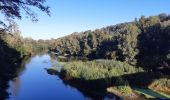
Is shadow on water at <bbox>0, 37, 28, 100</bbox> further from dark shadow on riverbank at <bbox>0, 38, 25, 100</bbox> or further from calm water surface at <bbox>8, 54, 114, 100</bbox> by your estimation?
calm water surface at <bbox>8, 54, 114, 100</bbox>

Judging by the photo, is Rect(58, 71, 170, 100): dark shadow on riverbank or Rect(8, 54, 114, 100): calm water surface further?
Rect(58, 71, 170, 100): dark shadow on riverbank

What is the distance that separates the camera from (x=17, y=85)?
50.6 metres

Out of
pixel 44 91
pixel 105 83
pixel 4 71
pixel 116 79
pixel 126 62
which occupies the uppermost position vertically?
pixel 4 71

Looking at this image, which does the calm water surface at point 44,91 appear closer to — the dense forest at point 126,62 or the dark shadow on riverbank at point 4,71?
the dark shadow on riverbank at point 4,71

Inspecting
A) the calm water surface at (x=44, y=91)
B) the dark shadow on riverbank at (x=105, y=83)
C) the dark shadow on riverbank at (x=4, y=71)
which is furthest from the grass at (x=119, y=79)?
the dark shadow on riverbank at (x=4, y=71)

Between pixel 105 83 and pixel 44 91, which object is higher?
pixel 105 83

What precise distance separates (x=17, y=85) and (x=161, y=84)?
69.7 ft

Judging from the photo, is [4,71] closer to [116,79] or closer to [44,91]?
[44,91]

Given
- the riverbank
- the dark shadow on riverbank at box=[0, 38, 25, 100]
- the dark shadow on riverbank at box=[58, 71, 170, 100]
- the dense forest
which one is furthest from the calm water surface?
the dense forest

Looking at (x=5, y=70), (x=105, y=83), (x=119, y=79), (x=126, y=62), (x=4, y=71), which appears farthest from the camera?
(x=126, y=62)

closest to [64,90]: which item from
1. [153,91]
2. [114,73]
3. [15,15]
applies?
[114,73]

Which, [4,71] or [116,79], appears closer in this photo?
[4,71]

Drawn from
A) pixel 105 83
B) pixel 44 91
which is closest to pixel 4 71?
pixel 44 91

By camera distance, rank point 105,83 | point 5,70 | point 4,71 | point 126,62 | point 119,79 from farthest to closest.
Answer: point 126,62, point 5,70, point 119,79, point 4,71, point 105,83
